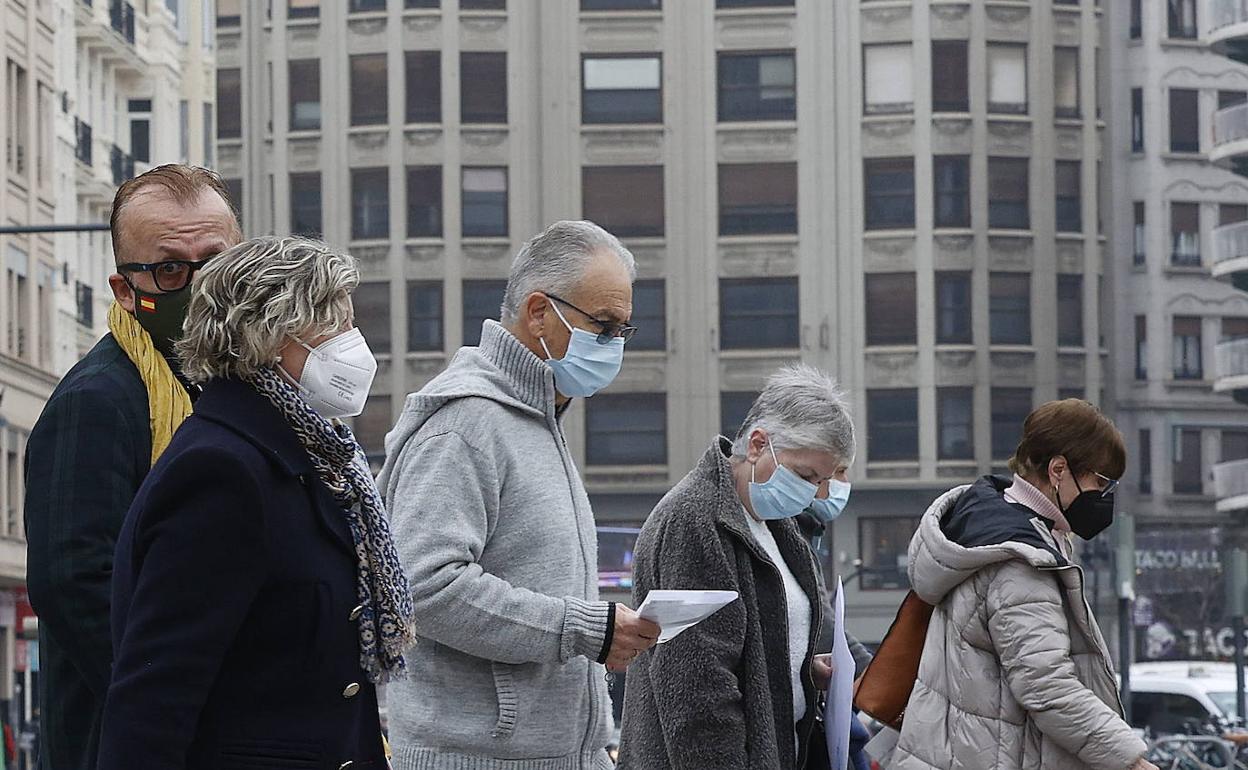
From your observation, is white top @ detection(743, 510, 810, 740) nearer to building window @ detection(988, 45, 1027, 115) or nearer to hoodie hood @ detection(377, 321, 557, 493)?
hoodie hood @ detection(377, 321, 557, 493)

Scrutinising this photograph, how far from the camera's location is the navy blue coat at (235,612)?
3.85m

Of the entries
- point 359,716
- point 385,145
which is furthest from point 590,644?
point 385,145

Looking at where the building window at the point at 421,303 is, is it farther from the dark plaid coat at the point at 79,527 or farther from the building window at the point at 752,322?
the dark plaid coat at the point at 79,527

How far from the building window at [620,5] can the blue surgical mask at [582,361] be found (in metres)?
60.5

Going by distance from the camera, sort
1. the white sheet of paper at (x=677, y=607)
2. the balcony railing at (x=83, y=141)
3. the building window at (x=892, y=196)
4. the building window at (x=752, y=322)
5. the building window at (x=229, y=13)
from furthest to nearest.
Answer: the building window at (x=229, y=13)
the building window at (x=752, y=322)
the building window at (x=892, y=196)
the balcony railing at (x=83, y=141)
the white sheet of paper at (x=677, y=607)

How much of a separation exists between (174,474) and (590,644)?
137 centimetres

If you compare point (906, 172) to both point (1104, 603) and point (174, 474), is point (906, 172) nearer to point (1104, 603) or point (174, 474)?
point (1104, 603)

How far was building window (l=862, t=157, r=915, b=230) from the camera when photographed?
64.5 m

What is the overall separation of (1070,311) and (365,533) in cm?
6365

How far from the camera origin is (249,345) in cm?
407

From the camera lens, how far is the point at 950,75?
64875 mm

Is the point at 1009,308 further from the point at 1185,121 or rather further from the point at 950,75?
the point at 1185,121

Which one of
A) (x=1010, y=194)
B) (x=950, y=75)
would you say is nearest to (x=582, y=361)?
(x=950, y=75)

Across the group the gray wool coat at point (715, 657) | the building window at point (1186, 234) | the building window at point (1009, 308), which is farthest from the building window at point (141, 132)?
the gray wool coat at point (715, 657)
